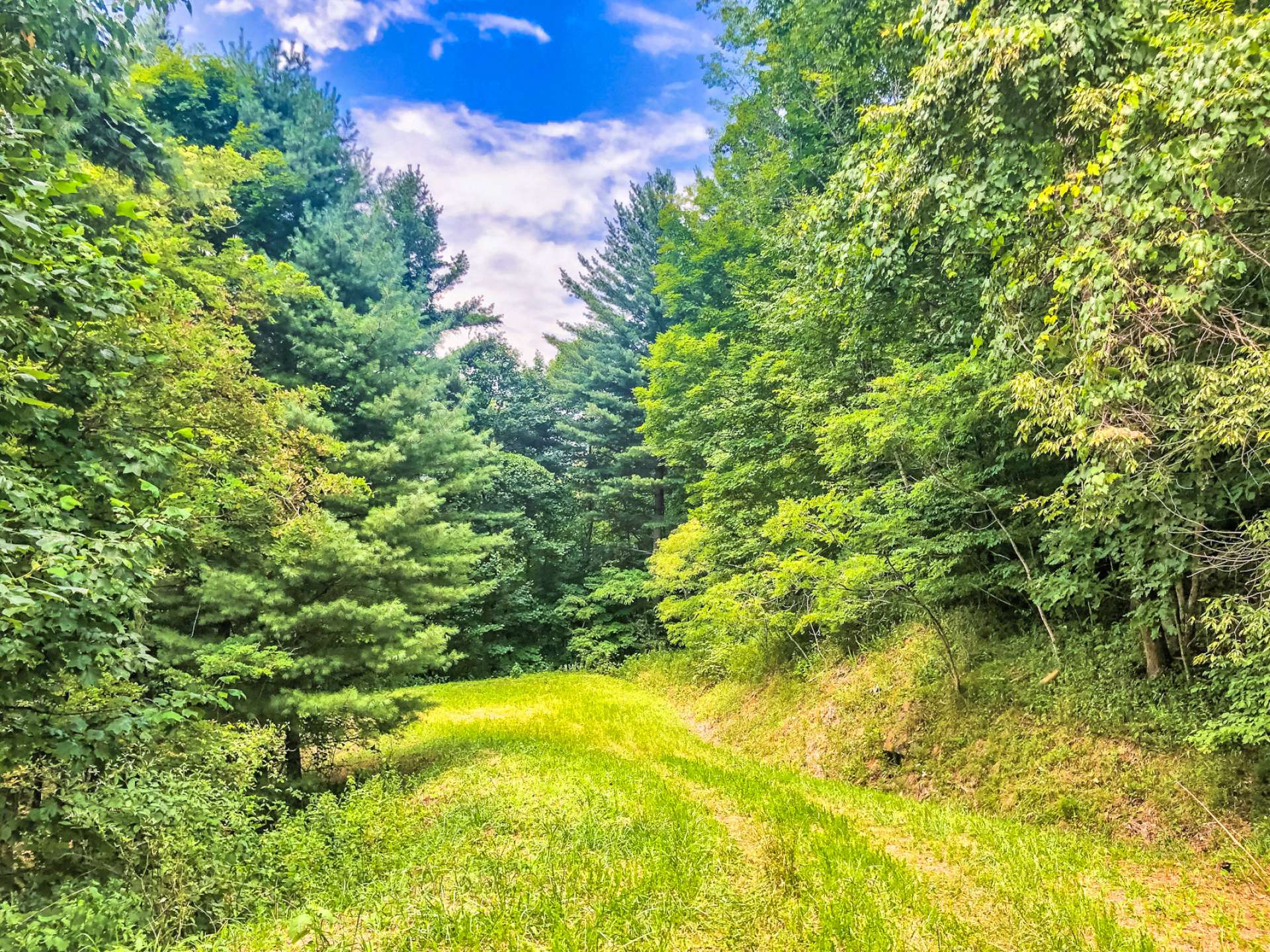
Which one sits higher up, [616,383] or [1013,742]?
[616,383]

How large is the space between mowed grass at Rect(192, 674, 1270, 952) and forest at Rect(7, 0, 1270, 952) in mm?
442

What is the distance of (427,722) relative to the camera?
11.3 m

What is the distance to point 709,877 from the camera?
321cm

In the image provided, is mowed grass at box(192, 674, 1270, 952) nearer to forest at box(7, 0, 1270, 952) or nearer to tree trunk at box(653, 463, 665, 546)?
forest at box(7, 0, 1270, 952)

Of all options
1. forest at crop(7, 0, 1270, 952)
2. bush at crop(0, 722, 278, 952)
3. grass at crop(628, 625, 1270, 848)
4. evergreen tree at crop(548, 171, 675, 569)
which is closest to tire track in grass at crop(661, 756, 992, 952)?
forest at crop(7, 0, 1270, 952)

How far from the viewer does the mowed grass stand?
263 cm

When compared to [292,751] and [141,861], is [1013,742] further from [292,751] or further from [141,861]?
[292,751]

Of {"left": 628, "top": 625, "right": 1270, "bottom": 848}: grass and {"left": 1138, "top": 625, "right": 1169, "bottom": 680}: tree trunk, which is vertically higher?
{"left": 1138, "top": 625, "right": 1169, "bottom": 680}: tree trunk

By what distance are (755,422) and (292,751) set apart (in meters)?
9.80

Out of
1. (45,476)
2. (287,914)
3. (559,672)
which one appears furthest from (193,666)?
(559,672)

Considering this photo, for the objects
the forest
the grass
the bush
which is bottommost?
the grass

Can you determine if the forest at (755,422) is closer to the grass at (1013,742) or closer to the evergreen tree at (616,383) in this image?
the grass at (1013,742)

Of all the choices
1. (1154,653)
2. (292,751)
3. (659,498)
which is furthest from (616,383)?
(1154,653)

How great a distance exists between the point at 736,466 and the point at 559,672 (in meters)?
11.4
